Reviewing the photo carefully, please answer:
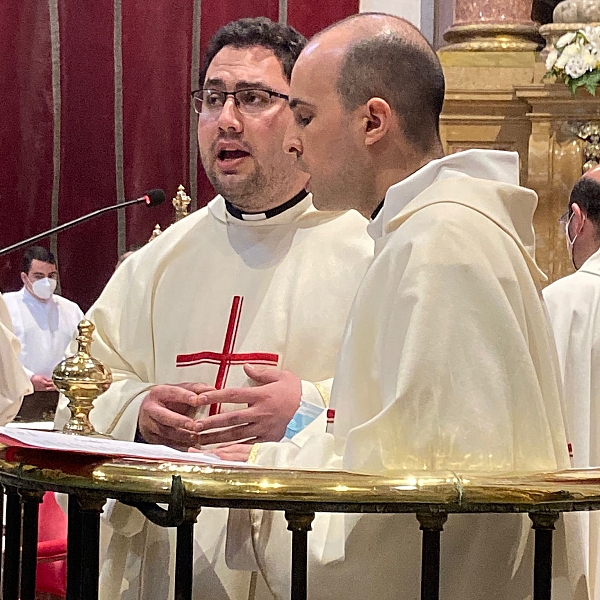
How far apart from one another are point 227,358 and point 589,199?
77.5 inches

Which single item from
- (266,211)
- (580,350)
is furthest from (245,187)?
(580,350)

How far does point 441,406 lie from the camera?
70.7 inches

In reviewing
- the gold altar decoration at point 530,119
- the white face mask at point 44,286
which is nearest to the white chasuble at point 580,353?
the gold altar decoration at point 530,119

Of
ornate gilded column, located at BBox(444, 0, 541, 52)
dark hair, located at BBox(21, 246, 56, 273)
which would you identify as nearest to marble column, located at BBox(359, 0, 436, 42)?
ornate gilded column, located at BBox(444, 0, 541, 52)

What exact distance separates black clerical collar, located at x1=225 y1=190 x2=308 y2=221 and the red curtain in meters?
4.94

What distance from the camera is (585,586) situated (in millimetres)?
1978

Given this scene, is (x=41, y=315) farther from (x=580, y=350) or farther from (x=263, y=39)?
(x=263, y=39)

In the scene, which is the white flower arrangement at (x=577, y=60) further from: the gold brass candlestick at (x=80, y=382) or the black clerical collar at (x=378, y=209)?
the gold brass candlestick at (x=80, y=382)

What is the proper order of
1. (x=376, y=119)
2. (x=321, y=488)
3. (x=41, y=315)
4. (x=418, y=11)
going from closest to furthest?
(x=321, y=488) → (x=376, y=119) → (x=418, y=11) → (x=41, y=315)

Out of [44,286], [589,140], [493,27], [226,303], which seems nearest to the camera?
[226,303]

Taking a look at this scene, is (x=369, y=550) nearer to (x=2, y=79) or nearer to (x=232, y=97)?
(x=232, y=97)

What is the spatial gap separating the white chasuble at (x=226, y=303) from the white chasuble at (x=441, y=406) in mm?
893

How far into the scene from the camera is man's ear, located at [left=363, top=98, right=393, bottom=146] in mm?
2160

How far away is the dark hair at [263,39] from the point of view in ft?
10.7
